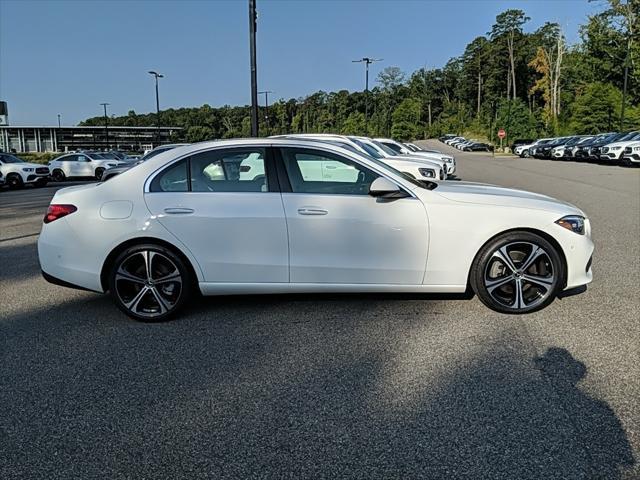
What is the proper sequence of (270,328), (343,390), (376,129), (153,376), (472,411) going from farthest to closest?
(376,129), (270,328), (153,376), (343,390), (472,411)

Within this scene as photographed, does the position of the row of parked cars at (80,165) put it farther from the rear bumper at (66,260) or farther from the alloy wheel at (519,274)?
the alloy wheel at (519,274)

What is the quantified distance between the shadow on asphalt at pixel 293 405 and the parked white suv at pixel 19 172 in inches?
879

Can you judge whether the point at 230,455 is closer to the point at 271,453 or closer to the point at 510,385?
the point at 271,453

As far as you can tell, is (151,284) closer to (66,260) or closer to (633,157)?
(66,260)

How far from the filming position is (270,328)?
15.5ft

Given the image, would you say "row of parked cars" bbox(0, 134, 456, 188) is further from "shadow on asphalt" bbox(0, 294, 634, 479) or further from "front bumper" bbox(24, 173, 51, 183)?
"shadow on asphalt" bbox(0, 294, 634, 479)

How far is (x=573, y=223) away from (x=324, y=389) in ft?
9.15

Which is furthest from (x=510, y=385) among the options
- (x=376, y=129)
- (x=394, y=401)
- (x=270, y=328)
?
(x=376, y=129)

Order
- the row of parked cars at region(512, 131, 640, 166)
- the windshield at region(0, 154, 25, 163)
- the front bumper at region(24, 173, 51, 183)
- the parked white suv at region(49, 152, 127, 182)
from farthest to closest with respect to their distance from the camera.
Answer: the parked white suv at region(49, 152, 127, 182) < the row of parked cars at region(512, 131, 640, 166) < the windshield at region(0, 154, 25, 163) < the front bumper at region(24, 173, 51, 183)

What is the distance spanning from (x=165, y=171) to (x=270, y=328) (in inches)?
66.3

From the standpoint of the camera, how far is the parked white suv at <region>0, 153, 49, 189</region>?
24.2m

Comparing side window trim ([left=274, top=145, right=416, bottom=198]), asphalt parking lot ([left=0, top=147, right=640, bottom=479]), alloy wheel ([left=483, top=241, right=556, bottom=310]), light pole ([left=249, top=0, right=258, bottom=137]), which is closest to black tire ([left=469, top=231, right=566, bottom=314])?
alloy wheel ([left=483, top=241, right=556, bottom=310])

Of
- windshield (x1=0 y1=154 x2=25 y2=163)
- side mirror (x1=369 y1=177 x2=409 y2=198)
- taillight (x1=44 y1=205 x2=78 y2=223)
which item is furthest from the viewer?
windshield (x1=0 y1=154 x2=25 y2=163)

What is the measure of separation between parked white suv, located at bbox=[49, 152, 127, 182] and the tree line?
40.5 metres
